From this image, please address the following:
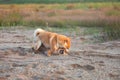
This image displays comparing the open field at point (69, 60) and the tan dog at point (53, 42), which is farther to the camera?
the tan dog at point (53, 42)

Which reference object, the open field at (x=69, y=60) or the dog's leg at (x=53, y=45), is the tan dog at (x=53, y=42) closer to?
the dog's leg at (x=53, y=45)

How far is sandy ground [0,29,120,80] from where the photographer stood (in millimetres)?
11602

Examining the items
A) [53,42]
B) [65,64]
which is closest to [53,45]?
[53,42]

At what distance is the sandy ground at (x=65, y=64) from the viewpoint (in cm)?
1160

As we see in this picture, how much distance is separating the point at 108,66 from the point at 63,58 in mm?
1486

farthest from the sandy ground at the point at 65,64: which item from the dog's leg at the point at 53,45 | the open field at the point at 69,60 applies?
the dog's leg at the point at 53,45

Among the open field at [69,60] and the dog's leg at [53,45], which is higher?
the dog's leg at [53,45]

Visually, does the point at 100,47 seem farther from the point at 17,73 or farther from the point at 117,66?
the point at 17,73

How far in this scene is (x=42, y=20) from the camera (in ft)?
86.0

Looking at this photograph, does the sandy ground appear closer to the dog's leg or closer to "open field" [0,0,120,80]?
"open field" [0,0,120,80]

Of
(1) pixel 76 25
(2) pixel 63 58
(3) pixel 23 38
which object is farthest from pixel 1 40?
(1) pixel 76 25

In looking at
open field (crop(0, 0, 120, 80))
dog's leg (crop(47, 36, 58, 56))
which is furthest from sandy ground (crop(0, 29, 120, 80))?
dog's leg (crop(47, 36, 58, 56))

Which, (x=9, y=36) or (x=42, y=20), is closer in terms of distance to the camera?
(x=9, y=36)

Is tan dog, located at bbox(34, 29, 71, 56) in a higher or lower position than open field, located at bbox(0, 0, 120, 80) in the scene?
higher
